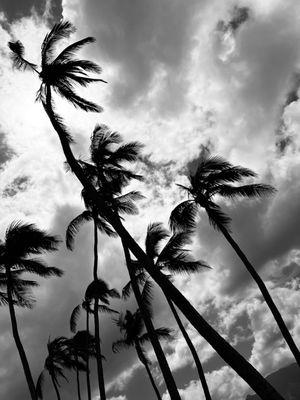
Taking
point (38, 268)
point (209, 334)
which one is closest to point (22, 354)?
point (38, 268)

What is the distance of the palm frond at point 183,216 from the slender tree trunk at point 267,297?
1.96 m

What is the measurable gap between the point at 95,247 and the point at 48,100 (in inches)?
507

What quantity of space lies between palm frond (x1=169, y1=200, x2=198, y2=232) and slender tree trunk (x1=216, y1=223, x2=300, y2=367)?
1961 millimetres

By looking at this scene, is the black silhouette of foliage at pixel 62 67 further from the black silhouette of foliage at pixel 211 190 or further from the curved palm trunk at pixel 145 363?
the curved palm trunk at pixel 145 363

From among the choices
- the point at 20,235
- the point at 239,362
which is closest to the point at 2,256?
the point at 20,235

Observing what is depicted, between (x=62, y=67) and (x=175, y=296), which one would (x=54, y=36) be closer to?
(x=62, y=67)

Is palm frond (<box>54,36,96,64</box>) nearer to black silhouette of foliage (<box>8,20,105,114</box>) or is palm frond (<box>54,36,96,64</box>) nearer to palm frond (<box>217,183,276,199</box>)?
black silhouette of foliage (<box>8,20,105,114</box>)

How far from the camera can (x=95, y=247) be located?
976 inches

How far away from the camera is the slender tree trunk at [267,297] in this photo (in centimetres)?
1786

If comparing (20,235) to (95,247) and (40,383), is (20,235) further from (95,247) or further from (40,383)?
(40,383)

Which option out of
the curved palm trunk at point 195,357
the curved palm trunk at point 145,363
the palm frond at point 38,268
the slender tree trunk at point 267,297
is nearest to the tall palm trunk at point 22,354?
the palm frond at point 38,268

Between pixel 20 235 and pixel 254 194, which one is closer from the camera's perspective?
pixel 20 235

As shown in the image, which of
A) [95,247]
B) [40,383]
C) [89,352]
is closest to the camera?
[95,247]

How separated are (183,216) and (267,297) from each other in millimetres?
6468
